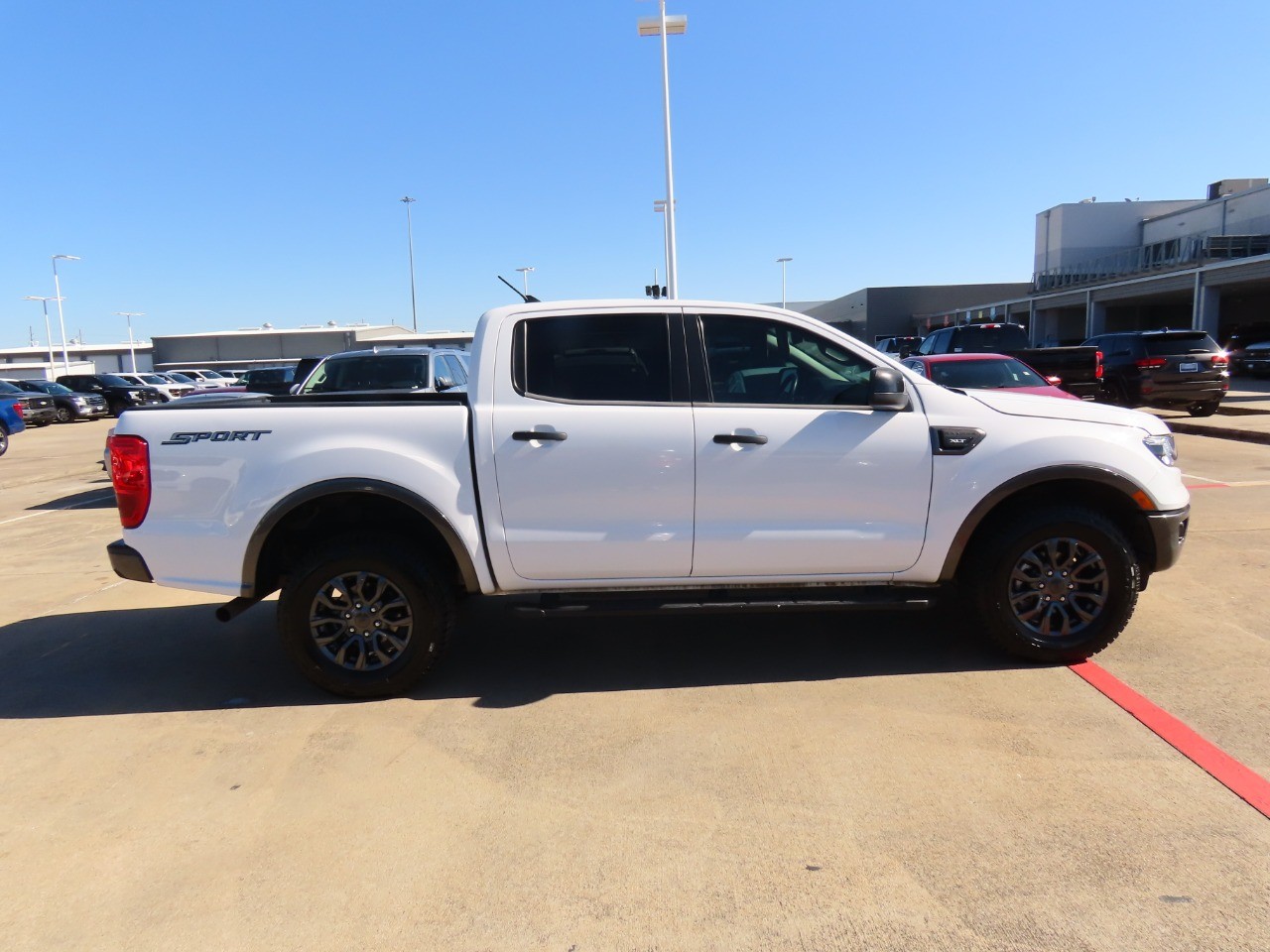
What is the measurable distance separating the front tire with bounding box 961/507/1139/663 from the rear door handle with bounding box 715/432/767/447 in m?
1.31

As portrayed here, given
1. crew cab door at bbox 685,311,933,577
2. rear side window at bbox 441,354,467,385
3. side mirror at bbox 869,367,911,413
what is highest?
rear side window at bbox 441,354,467,385

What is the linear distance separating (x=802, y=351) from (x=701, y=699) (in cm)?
181

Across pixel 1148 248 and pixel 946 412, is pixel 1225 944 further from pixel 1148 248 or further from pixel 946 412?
pixel 1148 248

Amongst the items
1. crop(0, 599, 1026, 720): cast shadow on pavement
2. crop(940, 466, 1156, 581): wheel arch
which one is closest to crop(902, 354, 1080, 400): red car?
crop(0, 599, 1026, 720): cast shadow on pavement

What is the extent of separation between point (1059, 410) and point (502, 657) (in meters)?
3.24

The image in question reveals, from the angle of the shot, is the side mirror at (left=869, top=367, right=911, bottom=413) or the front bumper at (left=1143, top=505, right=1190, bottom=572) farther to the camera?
the front bumper at (left=1143, top=505, right=1190, bottom=572)

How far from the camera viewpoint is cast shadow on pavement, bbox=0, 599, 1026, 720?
14.3ft

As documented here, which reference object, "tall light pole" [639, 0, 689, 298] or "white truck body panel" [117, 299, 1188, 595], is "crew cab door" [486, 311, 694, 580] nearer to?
"white truck body panel" [117, 299, 1188, 595]

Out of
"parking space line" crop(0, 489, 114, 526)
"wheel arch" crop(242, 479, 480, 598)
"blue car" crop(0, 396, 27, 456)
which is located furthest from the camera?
"blue car" crop(0, 396, 27, 456)

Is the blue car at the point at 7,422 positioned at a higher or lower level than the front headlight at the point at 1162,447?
lower

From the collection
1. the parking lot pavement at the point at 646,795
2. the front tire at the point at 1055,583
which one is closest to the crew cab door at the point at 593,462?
the parking lot pavement at the point at 646,795

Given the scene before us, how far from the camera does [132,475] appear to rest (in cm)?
406

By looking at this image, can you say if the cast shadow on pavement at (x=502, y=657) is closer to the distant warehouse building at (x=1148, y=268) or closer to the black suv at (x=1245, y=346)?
the black suv at (x=1245, y=346)

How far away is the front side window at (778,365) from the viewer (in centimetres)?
423
